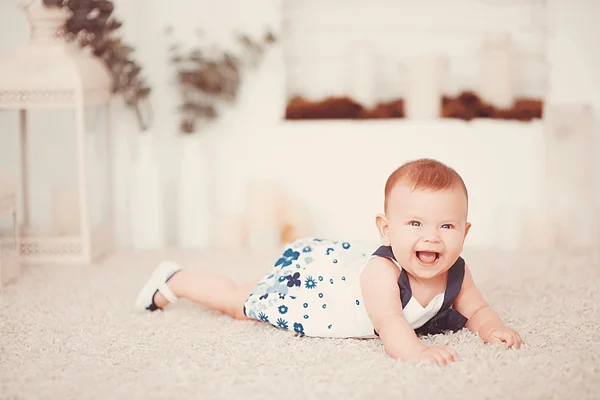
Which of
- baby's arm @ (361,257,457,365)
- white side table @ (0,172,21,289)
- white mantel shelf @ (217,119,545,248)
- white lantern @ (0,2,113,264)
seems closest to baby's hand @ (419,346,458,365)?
baby's arm @ (361,257,457,365)

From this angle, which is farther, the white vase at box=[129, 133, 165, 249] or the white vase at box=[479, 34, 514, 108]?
the white vase at box=[479, 34, 514, 108]

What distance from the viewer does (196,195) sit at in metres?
2.92

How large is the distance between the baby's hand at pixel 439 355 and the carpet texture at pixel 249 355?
25mm

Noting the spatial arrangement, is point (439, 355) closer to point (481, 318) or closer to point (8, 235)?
point (481, 318)

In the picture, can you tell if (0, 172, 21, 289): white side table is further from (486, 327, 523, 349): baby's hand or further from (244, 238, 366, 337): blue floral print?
(486, 327, 523, 349): baby's hand

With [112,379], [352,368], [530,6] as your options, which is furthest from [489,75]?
[112,379]

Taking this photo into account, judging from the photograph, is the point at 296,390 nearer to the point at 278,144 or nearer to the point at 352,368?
the point at 352,368

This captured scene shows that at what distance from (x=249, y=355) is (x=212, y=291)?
34 cm

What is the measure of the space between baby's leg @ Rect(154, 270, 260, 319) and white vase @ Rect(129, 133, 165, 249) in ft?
3.08

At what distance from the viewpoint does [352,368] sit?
4.72 feet

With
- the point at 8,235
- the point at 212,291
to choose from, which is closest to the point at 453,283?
the point at 212,291

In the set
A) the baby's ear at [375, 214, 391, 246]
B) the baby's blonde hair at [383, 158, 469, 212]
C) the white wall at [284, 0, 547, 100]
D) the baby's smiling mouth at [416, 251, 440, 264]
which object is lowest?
the baby's smiling mouth at [416, 251, 440, 264]

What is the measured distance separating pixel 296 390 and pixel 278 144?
5.37 feet

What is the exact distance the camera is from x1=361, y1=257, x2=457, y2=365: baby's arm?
1449 millimetres
